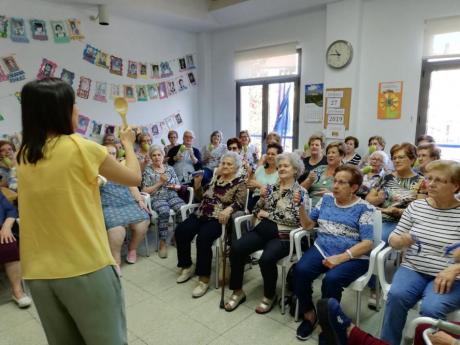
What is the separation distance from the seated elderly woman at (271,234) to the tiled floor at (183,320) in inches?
5.0

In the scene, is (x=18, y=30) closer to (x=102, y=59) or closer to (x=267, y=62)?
(x=102, y=59)

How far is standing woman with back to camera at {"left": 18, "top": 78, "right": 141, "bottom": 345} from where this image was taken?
0.98m

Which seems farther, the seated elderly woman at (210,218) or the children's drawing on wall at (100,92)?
the children's drawing on wall at (100,92)

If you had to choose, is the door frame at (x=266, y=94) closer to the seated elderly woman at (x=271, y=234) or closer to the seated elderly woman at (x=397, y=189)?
the seated elderly woman at (x=397, y=189)

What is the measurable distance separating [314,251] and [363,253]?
0.99ft

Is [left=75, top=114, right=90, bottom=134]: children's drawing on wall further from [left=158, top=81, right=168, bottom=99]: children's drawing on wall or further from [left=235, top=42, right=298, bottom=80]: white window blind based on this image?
[left=235, top=42, right=298, bottom=80]: white window blind

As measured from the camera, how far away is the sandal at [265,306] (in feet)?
7.57

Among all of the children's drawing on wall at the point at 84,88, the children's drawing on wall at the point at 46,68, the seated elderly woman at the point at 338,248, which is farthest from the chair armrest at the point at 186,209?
the children's drawing on wall at the point at 46,68

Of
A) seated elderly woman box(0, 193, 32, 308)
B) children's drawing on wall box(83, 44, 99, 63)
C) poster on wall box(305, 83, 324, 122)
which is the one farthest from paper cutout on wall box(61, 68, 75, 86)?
poster on wall box(305, 83, 324, 122)

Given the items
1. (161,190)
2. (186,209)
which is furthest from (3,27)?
(186,209)

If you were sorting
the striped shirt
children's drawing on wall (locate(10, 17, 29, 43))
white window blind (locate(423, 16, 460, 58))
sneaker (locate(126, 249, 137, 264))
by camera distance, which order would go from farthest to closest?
children's drawing on wall (locate(10, 17, 29, 43)), white window blind (locate(423, 16, 460, 58)), sneaker (locate(126, 249, 137, 264)), the striped shirt

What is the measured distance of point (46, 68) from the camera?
4125 millimetres

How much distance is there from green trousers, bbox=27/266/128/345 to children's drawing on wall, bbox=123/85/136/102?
4308 millimetres

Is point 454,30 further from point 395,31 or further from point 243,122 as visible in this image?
point 243,122
